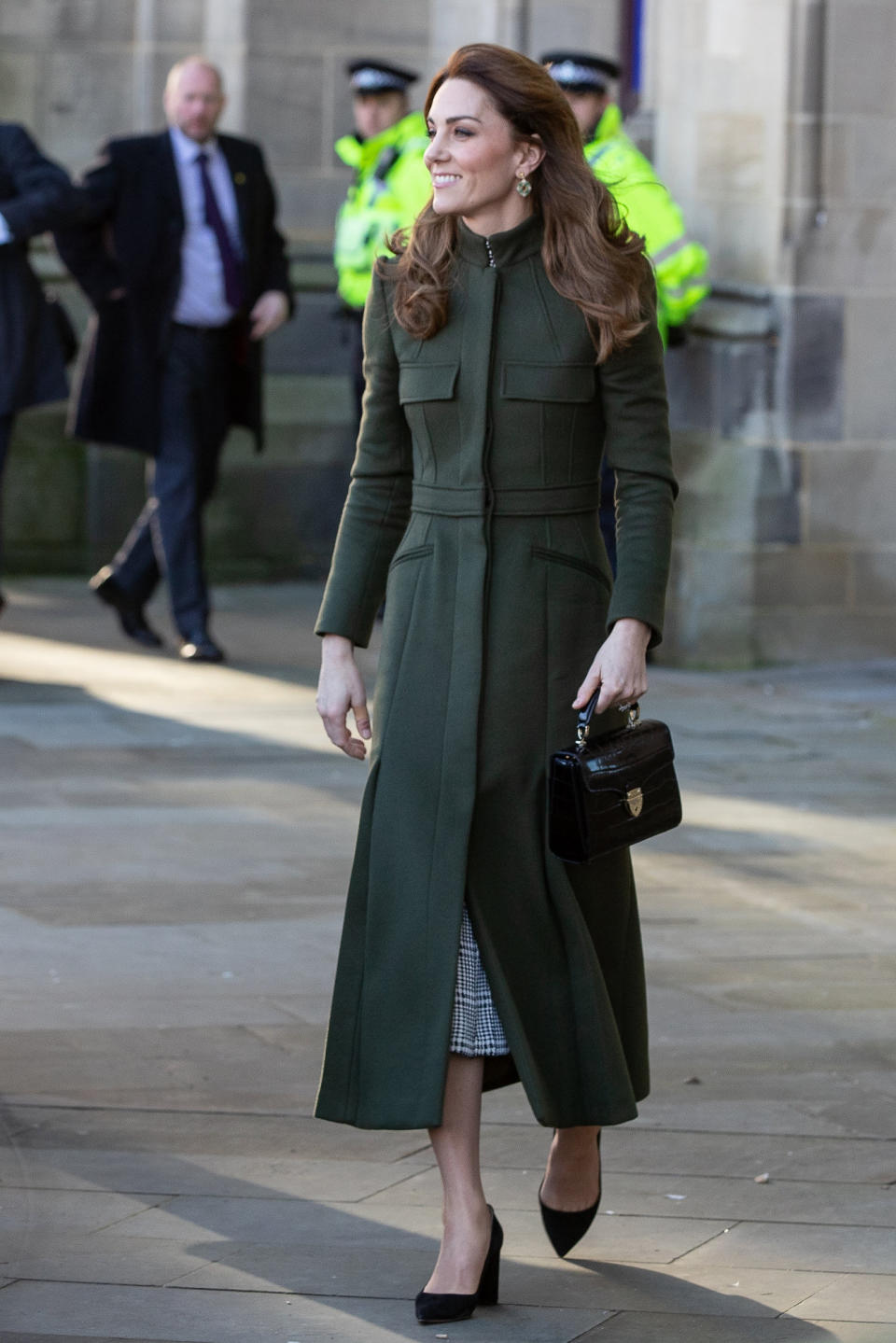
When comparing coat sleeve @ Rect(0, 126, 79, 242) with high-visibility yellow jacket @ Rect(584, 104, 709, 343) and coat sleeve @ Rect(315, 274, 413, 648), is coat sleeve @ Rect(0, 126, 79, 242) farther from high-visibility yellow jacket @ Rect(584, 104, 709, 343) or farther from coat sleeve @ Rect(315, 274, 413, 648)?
coat sleeve @ Rect(315, 274, 413, 648)

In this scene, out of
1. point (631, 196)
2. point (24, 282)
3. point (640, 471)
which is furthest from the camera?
point (24, 282)

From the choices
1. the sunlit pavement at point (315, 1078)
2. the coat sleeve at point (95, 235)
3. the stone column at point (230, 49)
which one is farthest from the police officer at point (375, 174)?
the sunlit pavement at point (315, 1078)

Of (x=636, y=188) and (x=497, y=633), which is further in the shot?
(x=636, y=188)

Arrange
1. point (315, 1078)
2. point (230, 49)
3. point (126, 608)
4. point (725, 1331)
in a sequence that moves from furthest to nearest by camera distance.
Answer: point (230, 49) < point (126, 608) < point (315, 1078) < point (725, 1331)

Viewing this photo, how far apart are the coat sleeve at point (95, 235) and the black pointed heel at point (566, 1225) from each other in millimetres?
6737

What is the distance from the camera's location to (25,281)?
1012 centimetres

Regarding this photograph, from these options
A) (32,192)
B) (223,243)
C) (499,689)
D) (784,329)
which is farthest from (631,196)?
(499,689)

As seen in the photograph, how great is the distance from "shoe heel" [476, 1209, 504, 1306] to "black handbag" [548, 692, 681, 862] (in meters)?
0.57

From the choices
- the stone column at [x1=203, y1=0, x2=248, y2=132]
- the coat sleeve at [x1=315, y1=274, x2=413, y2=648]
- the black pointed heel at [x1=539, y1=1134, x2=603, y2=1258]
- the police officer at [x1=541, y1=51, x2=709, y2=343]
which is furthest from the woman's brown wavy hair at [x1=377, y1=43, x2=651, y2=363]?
the stone column at [x1=203, y1=0, x2=248, y2=132]

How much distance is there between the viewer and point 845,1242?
13.1 ft

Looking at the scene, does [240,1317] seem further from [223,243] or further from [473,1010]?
[223,243]

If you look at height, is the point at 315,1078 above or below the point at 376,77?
below

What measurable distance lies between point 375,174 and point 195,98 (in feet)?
3.31

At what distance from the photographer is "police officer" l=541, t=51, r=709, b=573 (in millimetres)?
9289
